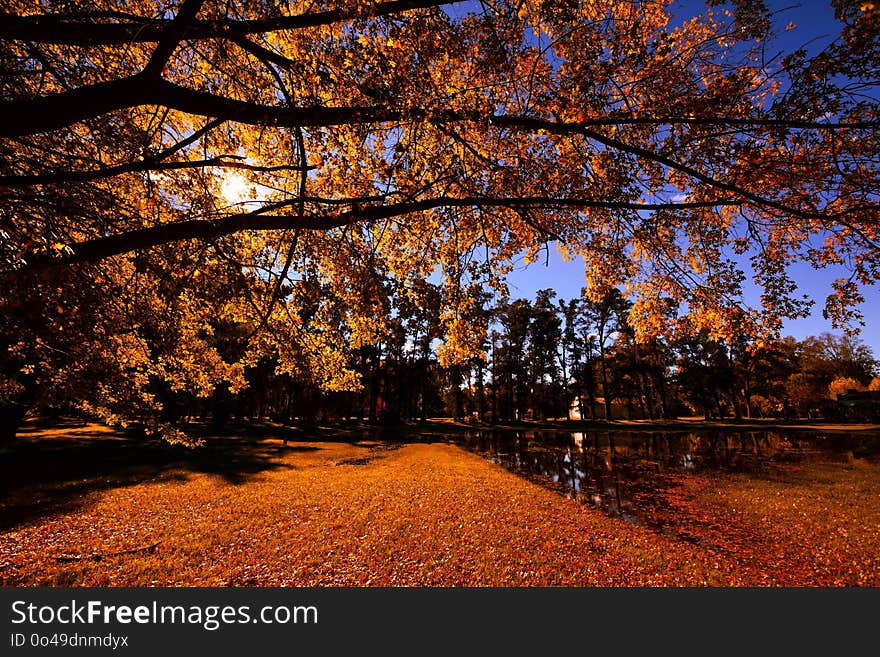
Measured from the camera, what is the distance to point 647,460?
21219mm

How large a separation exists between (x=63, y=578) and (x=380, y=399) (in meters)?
57.7

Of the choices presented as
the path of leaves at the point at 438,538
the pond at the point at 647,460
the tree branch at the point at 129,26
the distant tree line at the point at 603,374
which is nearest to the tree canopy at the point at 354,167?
the tree branch at the point at 129,26

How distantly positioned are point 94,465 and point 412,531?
19.2m

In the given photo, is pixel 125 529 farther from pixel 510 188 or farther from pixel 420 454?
pixel 420 454

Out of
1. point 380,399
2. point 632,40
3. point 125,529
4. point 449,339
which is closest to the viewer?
point 632,40

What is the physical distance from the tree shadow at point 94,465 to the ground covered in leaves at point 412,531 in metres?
0.15

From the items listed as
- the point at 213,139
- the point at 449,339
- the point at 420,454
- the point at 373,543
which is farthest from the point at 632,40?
the point at 420,454

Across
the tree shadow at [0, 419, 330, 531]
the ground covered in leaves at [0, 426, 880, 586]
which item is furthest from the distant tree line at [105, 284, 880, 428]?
the ground covered in leaves at [0, 426, 880, 586]

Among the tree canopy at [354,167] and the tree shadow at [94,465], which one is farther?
the tree shadow at [94,465]

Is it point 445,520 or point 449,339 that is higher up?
point 449,339

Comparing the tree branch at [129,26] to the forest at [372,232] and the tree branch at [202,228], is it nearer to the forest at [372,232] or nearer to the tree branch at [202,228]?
the forest at [372,232]

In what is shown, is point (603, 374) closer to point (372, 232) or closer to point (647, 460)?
point (647, 460)

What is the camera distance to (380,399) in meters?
63.5

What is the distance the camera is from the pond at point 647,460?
13102 millimetres
